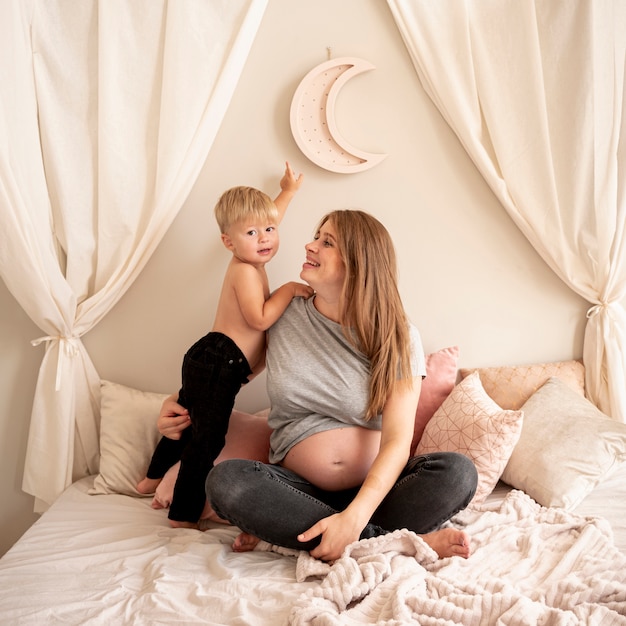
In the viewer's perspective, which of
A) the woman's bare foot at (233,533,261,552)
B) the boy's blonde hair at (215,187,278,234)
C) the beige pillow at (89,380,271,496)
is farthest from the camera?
the beige pillow at (89,380,271,496)

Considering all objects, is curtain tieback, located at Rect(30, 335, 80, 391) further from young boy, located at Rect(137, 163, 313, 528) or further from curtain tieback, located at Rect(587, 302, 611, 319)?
curtain tieback, located at Rect(587, 302, 611, 319)

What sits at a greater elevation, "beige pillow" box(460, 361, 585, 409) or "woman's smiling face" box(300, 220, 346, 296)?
"woman's smiling face" box(300, 220, 346, 296)

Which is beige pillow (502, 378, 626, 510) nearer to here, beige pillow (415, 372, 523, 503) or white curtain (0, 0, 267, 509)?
beige pillow (415, 372, 523, 503)

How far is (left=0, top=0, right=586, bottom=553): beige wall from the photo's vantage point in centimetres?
234

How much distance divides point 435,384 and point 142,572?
1.16 metres

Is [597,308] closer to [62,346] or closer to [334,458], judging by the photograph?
[334,458]

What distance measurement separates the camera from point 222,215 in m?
2.09

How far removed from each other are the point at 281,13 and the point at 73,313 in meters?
1.33

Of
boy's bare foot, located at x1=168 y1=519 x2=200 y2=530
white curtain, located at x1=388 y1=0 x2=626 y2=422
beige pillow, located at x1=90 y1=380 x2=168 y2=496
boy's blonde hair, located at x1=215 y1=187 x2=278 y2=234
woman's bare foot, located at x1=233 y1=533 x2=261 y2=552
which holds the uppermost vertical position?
white curtain, located at x1=388 y1=0 x2=626 y2=422

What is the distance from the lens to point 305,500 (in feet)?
5.82

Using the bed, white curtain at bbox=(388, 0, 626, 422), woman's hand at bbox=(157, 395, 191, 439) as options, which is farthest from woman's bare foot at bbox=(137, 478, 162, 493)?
white curtain at bbox=(388, 0, 626, 422)

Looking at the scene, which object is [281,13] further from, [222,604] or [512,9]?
[222,604]

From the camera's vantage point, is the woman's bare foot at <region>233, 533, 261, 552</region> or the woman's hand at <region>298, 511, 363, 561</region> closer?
the woman's hand at <region>298, 511, 363, 561</region>

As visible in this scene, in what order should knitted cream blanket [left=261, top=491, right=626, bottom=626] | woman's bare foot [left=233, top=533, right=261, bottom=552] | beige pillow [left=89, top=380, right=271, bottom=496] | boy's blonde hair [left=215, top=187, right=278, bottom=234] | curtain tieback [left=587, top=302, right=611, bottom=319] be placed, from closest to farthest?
knitted cream blanket [left=261, top=491, right=626, bottom=626] → woman's bare foot [left=233, top=533, right=261, bottom=552] → boy's blonde hair [left=215, top=187, right=278, bottom=234] → beige pillow [left=89, top=380, right=271, bottom=496] → curtain tieback [left=587, top=302, right=611, bottom=319]
